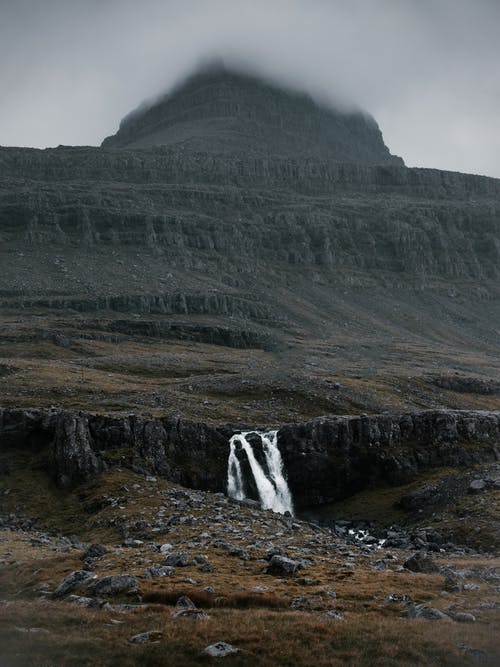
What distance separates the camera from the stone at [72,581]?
36.8 meters

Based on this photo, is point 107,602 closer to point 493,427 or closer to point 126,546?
point 126,546

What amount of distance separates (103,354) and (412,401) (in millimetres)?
79047

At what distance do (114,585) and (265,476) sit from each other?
52686 mm

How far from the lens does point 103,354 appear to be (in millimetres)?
170500

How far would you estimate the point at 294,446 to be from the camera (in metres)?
91.0

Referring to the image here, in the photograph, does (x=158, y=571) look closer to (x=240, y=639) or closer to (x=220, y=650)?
(x=240, y=639)

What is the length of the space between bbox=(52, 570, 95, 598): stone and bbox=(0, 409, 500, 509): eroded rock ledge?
38.9m

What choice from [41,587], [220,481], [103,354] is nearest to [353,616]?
[41,587]

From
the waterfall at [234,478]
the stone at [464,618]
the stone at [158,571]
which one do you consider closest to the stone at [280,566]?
the stone at [158,571]

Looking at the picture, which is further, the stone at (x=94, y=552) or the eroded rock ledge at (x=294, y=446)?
the eroded rock ledge at (x=294, y=446)

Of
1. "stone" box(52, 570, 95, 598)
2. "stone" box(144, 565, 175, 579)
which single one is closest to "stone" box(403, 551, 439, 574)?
"stone" box(144, 565, 175, 579)

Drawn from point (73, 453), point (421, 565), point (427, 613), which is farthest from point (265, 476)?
point (427, 613)

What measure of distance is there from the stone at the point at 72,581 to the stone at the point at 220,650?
11921 mm

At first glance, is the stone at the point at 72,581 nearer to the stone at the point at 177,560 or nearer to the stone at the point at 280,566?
the stone at the point at 177,560
